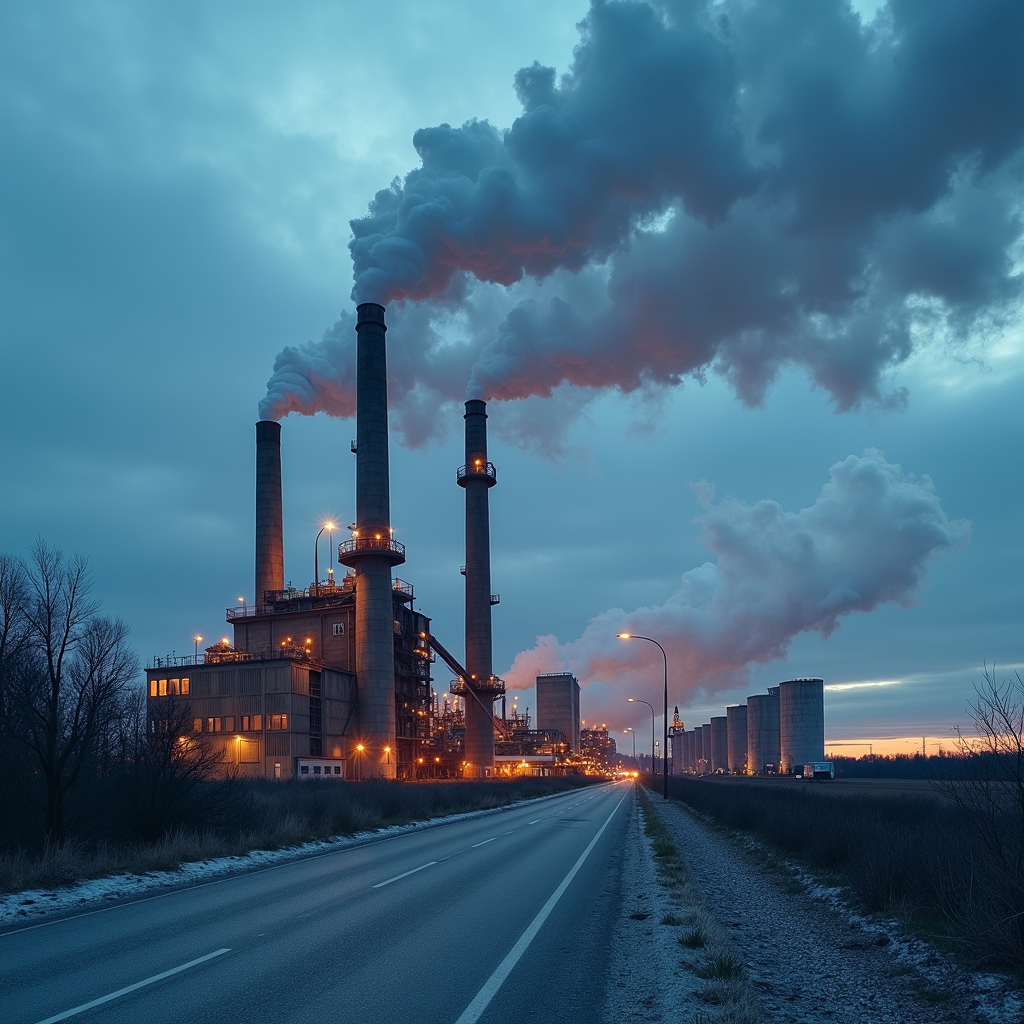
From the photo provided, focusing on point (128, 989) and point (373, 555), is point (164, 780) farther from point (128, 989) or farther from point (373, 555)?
point (373, 555)

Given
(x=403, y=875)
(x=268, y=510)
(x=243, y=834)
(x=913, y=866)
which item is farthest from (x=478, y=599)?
(x=913, y=866)

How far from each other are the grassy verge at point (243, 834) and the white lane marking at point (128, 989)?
23.3 ft

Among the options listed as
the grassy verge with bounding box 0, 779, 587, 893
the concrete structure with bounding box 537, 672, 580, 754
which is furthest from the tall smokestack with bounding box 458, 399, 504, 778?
the concrete structure with bounding box 537, 672, 580, 754

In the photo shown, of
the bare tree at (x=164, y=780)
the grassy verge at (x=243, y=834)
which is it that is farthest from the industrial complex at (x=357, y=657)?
the bare tree at (x=164, y=780)

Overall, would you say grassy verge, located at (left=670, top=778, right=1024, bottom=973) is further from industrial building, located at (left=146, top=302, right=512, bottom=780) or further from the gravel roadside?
industrial building, located at (left=146, top=302, right=512, bottom=780)

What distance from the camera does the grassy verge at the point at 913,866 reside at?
8.04 metres

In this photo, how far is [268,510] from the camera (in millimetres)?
75938

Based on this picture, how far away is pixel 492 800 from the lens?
159ft

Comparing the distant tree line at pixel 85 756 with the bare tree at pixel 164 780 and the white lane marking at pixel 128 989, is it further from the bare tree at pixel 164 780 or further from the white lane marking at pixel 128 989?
the white lane marking at pixel 128 989

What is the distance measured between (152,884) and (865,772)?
5614 inches

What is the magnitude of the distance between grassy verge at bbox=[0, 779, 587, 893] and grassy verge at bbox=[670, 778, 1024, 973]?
491 inches

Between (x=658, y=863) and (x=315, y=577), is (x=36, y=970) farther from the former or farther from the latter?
(x=315, y=577)

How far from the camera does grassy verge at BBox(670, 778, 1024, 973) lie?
8.04 m

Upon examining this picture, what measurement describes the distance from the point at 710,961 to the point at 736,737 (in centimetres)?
18021
